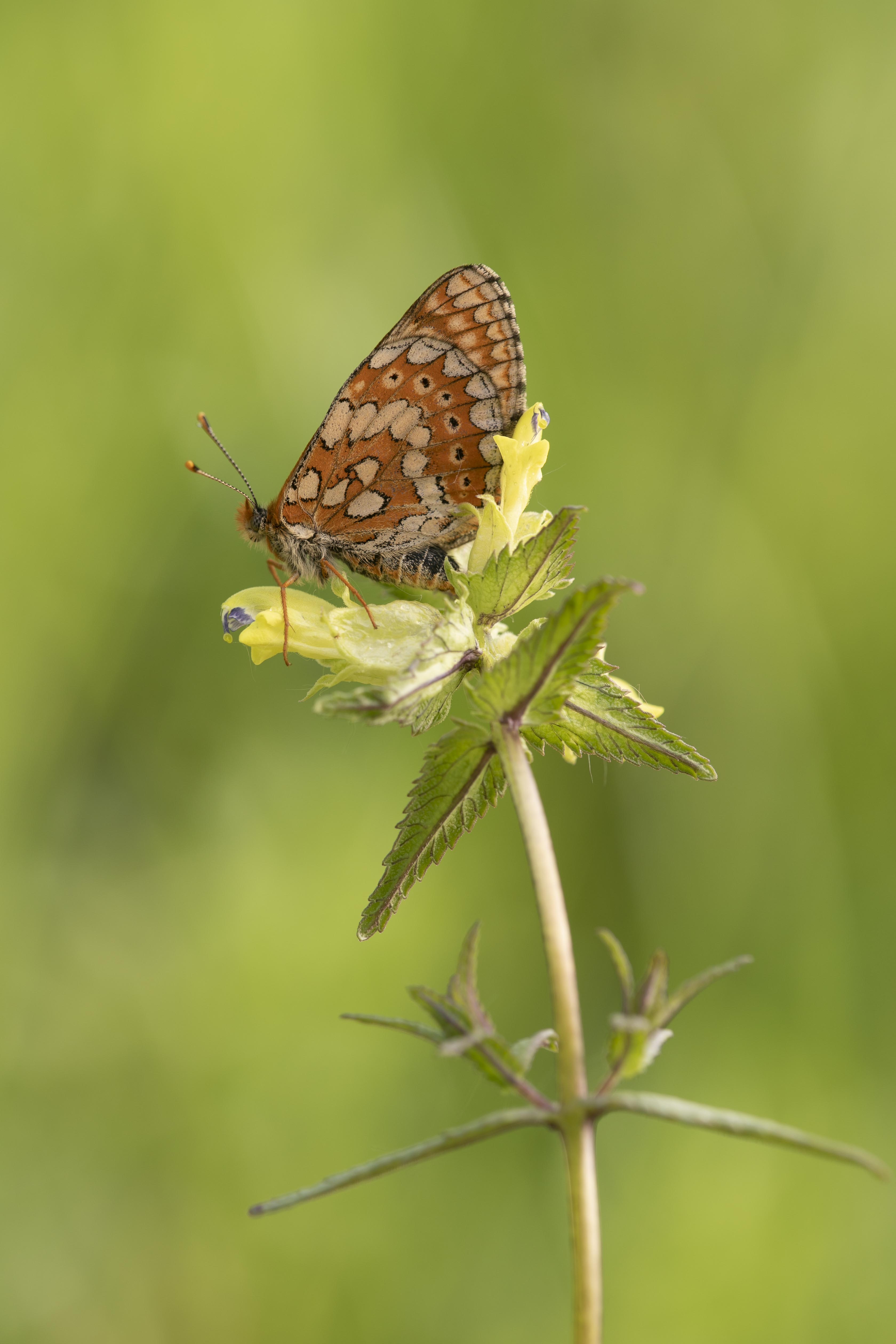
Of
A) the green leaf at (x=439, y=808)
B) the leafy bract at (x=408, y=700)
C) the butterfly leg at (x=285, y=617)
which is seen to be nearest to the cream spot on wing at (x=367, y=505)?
the butterfly leg at (x=285, y=617)

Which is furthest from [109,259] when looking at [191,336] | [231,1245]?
[231,1245]

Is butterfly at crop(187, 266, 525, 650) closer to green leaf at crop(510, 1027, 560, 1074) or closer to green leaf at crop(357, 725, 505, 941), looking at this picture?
green leaf at crop(357, 725, 505, 941)

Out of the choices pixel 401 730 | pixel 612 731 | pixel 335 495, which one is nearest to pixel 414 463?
pixel 335 495

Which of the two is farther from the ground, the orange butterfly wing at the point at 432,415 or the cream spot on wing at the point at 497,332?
the cream spot on wing at the point at 497,332

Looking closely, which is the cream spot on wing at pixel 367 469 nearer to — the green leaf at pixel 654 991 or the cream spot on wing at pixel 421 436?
the cream spot on wing at pixel 421 436

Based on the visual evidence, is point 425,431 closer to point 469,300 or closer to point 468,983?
point 469,300

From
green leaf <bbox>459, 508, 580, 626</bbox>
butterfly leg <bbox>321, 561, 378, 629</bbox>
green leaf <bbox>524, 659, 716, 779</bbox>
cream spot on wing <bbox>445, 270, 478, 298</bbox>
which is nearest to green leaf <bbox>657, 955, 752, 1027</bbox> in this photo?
green leaf <bbox>524, 659, 716, 779</bbox>
